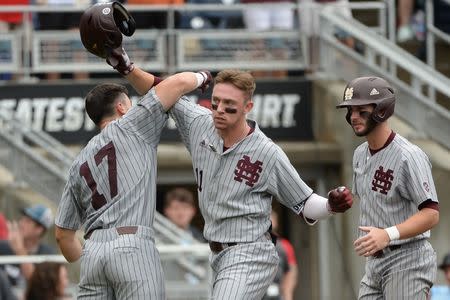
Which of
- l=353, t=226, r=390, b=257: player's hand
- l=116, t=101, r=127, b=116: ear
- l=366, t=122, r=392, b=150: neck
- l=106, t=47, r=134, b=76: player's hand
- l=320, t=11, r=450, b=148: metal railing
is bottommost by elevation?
l=320, t=11, r=450, b=148: metal railing

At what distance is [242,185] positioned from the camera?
10227 mm

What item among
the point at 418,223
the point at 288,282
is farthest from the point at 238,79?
the point at 288,282

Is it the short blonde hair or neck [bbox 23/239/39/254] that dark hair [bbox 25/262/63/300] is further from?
the short blonde hair

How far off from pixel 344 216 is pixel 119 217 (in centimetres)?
852

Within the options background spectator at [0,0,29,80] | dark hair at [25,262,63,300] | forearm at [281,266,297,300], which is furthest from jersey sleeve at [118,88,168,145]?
background spectator at [0,0,29,80]

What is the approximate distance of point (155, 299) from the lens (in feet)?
33.4

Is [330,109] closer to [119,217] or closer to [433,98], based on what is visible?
[433,98]

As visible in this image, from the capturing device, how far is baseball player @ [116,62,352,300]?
10.2 meters

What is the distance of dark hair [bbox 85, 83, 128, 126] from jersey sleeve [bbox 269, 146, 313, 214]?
1.09 meters

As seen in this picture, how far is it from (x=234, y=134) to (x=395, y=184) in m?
1.08

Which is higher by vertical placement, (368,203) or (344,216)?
(368,203)

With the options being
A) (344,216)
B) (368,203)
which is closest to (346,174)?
(344,216)

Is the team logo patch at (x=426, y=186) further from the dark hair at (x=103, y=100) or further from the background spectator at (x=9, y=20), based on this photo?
the background spectator at (x=9, y=20)

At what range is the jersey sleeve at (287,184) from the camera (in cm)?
1030
